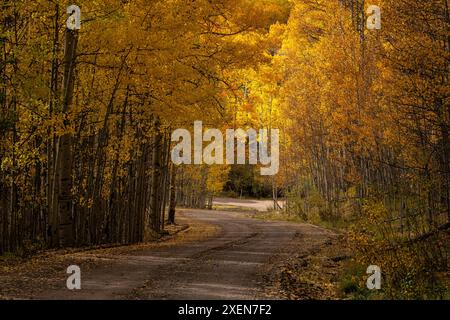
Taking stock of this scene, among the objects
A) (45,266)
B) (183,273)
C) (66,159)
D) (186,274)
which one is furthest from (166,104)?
(186,274)

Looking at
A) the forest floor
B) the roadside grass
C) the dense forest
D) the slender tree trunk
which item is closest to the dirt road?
the forest floor

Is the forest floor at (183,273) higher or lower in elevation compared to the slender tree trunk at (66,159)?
lower

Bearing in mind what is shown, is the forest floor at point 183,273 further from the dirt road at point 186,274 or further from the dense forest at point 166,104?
the dense forest at point 166,104

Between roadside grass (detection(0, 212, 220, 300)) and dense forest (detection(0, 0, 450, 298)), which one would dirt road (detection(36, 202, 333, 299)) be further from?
dense forest (detection(0, 0, 450, 298))

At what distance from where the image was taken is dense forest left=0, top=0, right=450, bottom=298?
43.5ft

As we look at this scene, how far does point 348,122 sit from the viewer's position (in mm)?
23672

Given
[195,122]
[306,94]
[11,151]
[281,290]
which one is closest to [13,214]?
[11,151]

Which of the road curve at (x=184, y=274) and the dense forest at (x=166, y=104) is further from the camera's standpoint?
the dense forest at (x=166, y=104)

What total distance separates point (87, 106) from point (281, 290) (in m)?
8.71

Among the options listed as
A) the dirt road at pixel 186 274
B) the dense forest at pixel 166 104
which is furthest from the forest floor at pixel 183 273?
the dense forest at pixel 166 104

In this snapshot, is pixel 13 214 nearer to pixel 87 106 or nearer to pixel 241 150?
pixel 87 106

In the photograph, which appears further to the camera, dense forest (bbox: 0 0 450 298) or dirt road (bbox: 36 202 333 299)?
dense forest (bbox: 0 0 450 298)

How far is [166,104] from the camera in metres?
17.4

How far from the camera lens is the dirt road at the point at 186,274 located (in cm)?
941
